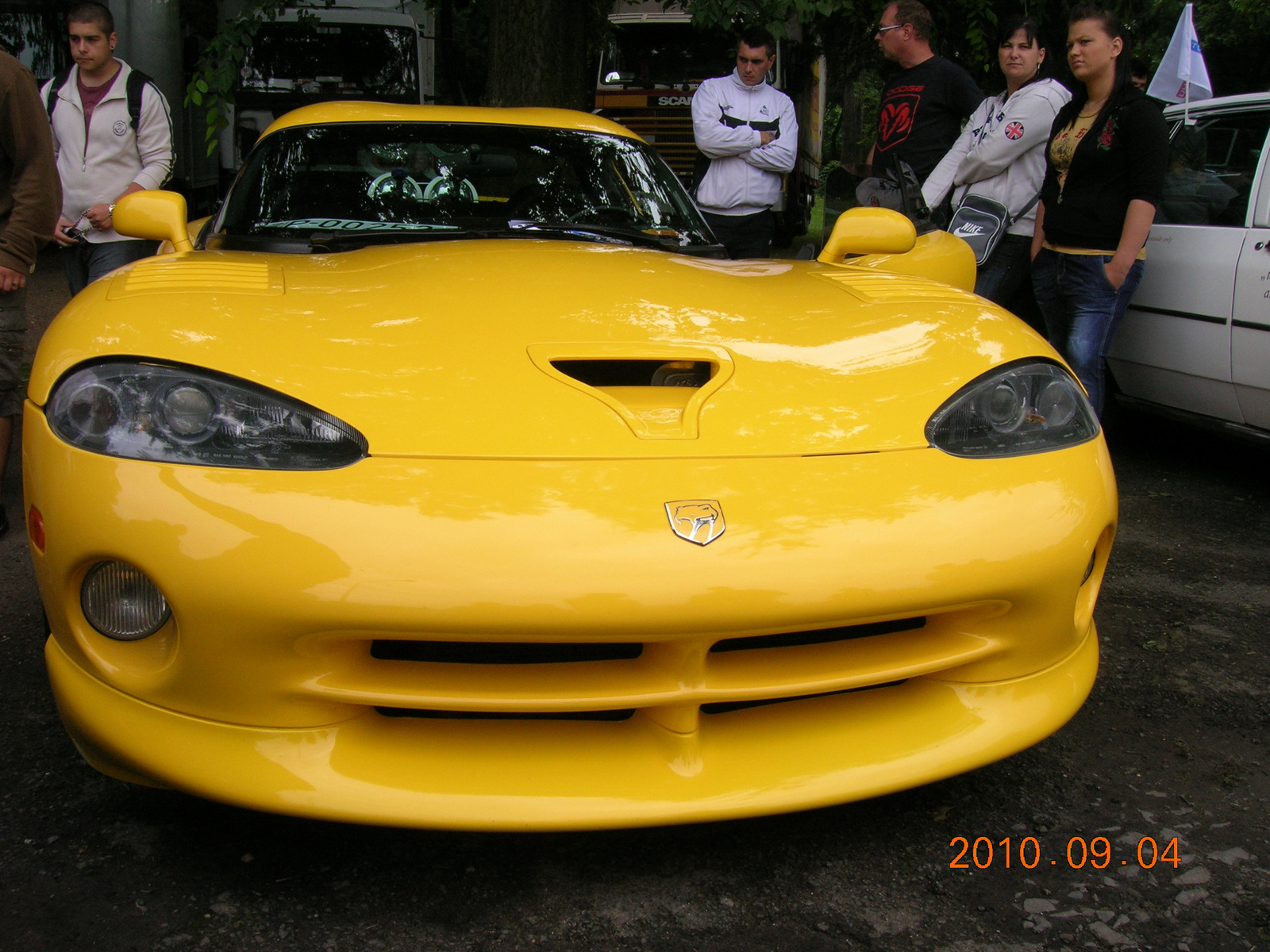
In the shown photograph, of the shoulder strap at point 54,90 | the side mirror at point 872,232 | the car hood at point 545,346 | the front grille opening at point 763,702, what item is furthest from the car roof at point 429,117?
the front grille opening at point 763,702

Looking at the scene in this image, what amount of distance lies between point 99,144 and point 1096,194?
12.3 feet

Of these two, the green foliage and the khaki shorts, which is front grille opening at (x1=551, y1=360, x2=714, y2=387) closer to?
the khaki shorts

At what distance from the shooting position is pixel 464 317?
2020mm

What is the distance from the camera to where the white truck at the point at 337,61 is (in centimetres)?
1120

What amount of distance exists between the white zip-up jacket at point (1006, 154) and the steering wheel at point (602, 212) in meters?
1.81

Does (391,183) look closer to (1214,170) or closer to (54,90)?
(54,90)

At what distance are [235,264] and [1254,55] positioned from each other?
2640 centimetres

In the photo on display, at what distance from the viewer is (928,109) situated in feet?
15.8

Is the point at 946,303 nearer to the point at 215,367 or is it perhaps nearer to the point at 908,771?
the point at 908,771

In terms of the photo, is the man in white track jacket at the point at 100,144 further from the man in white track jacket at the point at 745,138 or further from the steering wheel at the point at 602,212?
the man in white track jacket at the point at 745,138

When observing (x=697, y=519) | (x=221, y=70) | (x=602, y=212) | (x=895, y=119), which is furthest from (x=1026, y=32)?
(x=221, y=70)

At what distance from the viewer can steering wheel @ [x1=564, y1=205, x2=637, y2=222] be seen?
3.17 m

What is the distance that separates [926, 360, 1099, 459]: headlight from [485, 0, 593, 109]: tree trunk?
4.74m

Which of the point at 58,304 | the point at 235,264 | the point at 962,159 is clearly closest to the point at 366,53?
the point at 58,304
